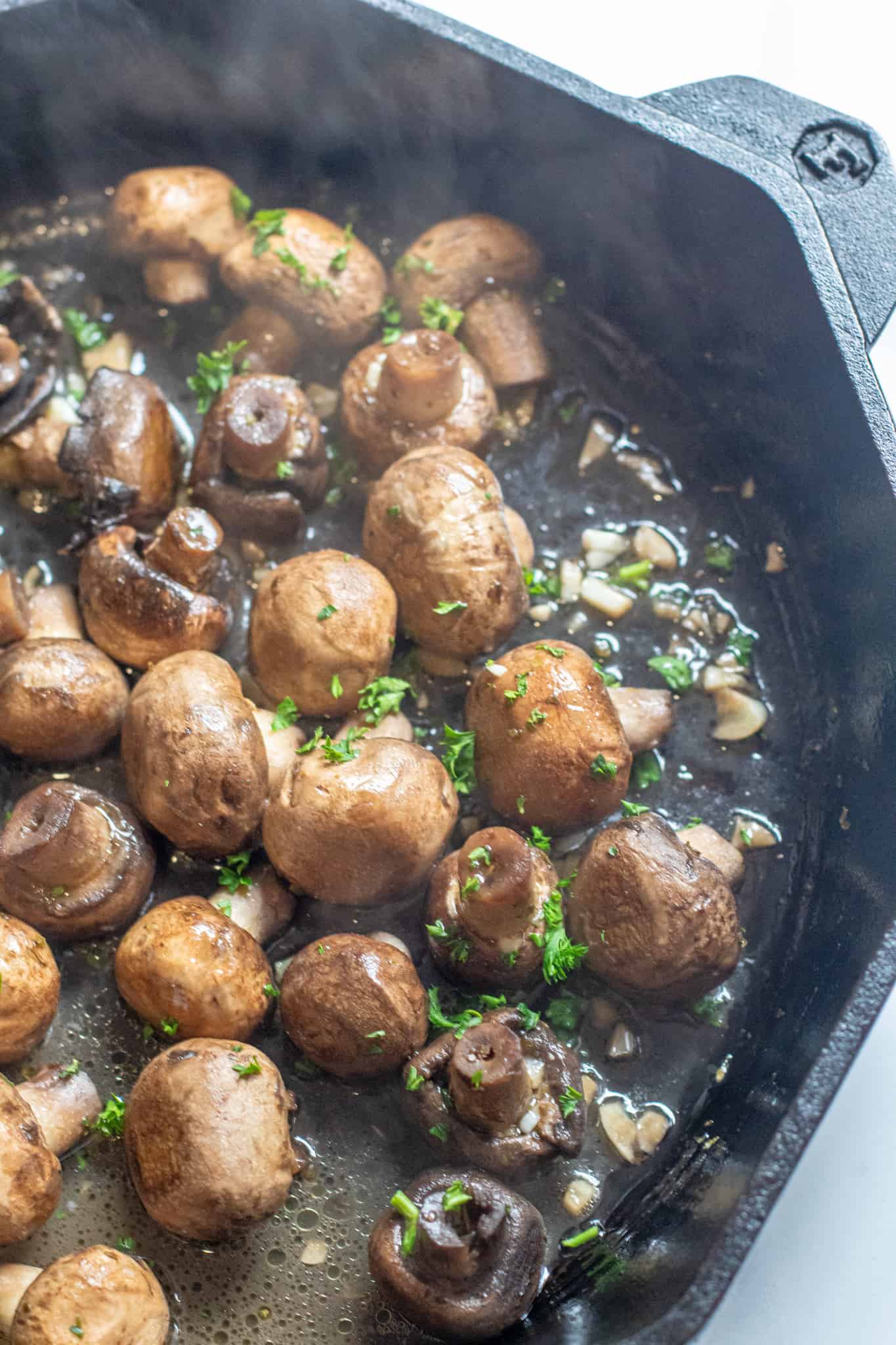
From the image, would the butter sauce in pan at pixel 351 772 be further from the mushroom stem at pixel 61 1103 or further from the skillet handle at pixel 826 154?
the skillet handle at pixel 826 154

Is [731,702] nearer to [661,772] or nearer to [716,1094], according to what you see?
[661,772]

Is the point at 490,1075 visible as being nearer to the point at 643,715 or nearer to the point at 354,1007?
the point at 354,1007

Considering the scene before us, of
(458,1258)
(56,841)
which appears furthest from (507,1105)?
(56,841)

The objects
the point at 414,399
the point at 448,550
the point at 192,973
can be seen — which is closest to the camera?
the point at 192,973

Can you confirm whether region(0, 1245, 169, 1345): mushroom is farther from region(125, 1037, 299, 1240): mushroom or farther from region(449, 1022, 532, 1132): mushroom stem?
region(449, 1022, 532, 1132): mushroom stem

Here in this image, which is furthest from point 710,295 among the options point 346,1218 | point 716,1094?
point 346,1218

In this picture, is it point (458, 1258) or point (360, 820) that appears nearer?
point (458, 1258)
